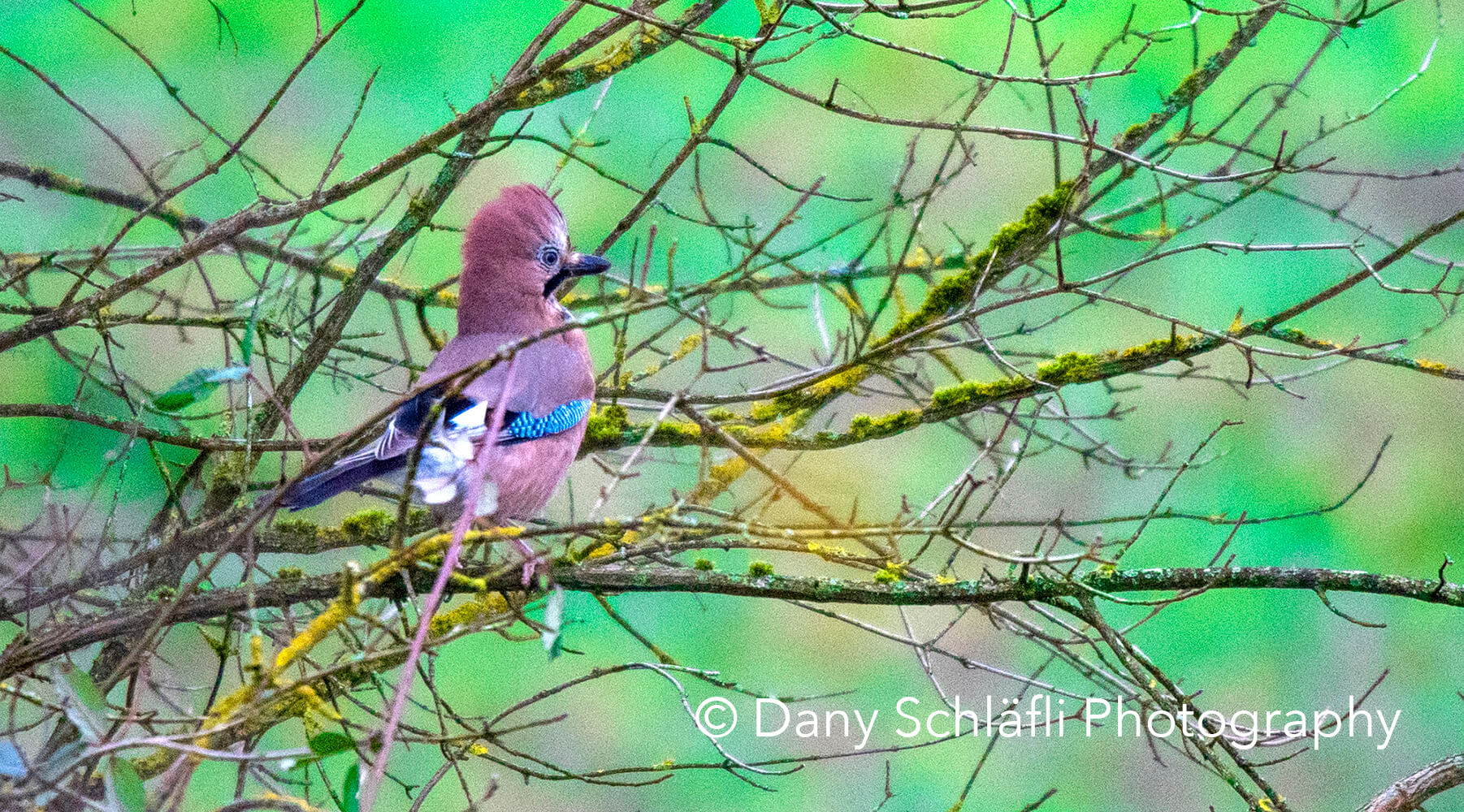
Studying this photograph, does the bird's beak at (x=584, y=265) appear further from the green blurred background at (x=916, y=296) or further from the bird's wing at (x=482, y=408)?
the green blurred background at (x=916, y=296)

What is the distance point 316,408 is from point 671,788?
185cm

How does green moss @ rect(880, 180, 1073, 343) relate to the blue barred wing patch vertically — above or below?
above

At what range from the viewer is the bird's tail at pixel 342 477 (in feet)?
5.69

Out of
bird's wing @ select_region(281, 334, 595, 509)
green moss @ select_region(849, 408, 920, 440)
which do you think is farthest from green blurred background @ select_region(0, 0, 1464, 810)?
green moss @ select_region(849, 408, 920, 440)

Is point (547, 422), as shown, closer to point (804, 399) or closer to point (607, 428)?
point (607, 428)

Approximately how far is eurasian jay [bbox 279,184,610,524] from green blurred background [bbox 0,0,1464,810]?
3.15 feet

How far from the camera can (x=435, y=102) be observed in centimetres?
367

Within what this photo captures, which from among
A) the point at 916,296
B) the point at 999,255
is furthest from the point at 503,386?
the point at 916,296

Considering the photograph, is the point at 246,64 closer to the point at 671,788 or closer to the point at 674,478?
the point at 674,478

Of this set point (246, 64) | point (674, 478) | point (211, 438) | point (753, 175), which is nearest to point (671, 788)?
point (674, 478)

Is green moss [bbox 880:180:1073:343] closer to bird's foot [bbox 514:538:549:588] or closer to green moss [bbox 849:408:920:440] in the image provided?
green moss [bbox 849:408:920:440]

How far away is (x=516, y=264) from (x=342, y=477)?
28.5 inches

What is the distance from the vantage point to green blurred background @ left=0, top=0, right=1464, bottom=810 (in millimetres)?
3588

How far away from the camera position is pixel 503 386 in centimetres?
161
